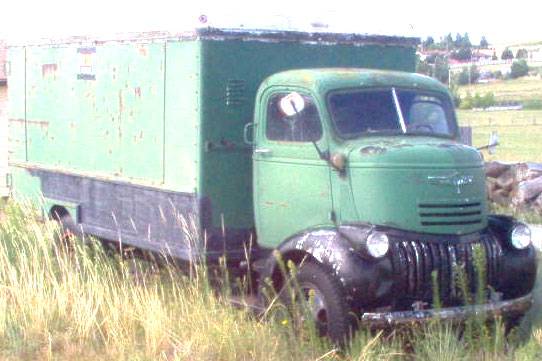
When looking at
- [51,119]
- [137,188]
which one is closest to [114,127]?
[137,188]

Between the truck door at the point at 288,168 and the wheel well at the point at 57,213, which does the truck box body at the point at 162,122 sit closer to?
the wheel well at the point at 57,213

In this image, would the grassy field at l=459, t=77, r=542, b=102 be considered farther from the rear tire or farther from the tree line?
the rear tire

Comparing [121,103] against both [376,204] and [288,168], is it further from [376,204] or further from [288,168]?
[376,204]

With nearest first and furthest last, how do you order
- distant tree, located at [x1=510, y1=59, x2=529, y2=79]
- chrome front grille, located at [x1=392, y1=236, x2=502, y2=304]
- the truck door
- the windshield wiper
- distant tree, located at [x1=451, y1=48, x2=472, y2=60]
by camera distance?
chrome front grille, located at [x1=392, y1=236, x2=502, y2=304]
the truck door
the windshield wiper
distant tree, located at [x1=451, y1=48, x2=472, y2=60]
distant tree, located at [x1=510, y1=59, x2=529, y2=79]

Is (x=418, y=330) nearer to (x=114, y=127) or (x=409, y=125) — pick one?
(x=409, y=125)

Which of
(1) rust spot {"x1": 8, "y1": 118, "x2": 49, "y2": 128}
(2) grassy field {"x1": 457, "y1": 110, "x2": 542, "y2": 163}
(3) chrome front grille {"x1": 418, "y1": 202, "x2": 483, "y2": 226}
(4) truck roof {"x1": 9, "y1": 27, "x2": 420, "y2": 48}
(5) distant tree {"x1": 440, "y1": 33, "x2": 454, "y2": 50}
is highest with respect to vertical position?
(5) distant tree {"x1": 440, "y1": 33, "x2": 454, "y2": 50}

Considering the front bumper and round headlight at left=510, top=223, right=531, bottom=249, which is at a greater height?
round headlight at left=510, top=223, right=531, bottom=249

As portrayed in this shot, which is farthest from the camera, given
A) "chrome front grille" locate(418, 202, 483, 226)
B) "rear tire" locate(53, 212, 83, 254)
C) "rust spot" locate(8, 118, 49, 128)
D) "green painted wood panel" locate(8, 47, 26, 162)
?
"green painted wood panel" locate(8, 47, 26, 162)

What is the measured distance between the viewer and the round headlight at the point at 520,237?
25.7ft

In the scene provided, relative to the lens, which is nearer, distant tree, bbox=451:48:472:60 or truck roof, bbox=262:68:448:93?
truck roof, bbox=262:68:448:93

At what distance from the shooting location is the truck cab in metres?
7.17

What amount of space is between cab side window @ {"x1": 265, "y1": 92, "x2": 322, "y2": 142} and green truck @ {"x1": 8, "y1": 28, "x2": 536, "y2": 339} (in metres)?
0.01

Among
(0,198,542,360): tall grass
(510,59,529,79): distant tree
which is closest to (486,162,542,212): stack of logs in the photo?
(0,198,542,360): tall grass

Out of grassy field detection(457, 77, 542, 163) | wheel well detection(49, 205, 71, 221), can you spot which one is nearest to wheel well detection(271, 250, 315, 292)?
wheel well detection(49, 205, 71, 221)
